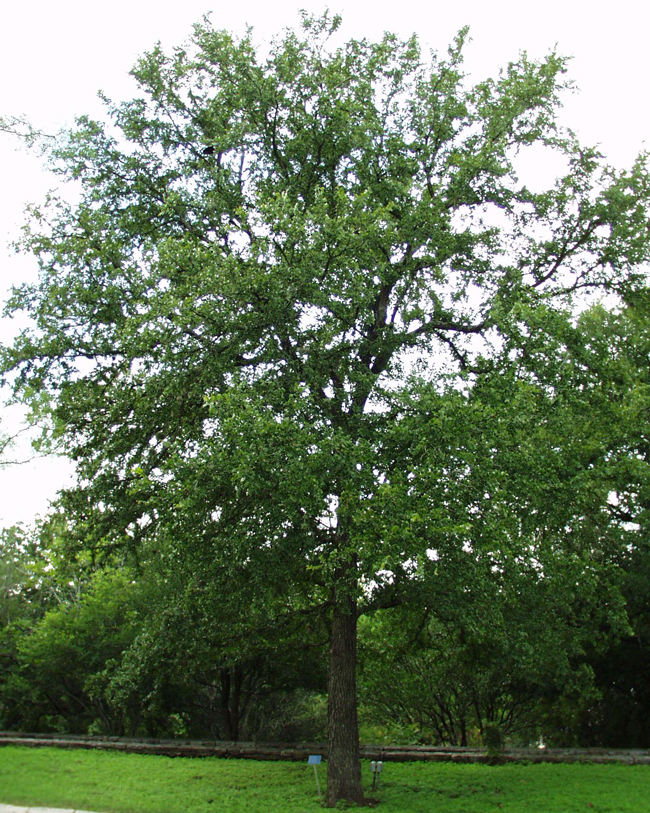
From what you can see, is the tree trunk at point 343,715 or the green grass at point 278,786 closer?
the green grass at point 278,786

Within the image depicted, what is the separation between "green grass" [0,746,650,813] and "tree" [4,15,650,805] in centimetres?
151

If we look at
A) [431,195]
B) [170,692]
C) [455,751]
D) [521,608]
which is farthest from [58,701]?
[431,195]

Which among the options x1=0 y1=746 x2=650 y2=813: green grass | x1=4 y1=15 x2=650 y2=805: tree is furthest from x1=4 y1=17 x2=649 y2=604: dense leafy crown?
x1=0 y1=746 x2=650 y2=813: green grass

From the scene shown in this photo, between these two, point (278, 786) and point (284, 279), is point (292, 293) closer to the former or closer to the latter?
point (284, 279)

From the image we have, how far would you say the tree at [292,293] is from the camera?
9688 millimetres

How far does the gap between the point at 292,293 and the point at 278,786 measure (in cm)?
944

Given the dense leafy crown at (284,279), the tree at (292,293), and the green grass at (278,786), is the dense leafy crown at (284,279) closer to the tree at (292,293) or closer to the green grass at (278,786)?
the tree at (292,293)

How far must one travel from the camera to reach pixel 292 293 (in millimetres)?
10156

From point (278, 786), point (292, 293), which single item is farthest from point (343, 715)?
point (292, 293)

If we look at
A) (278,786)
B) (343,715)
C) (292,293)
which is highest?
(292,293)

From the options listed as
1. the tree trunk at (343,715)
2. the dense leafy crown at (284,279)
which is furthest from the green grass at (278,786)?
the dense leafy crown at (284,279)

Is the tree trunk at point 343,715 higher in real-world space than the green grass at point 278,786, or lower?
higher

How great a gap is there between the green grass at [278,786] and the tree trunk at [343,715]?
1.63 feet

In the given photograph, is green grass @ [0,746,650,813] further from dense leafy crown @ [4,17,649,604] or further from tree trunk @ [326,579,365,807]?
dense leafy crown @ [4,17,649,604]
